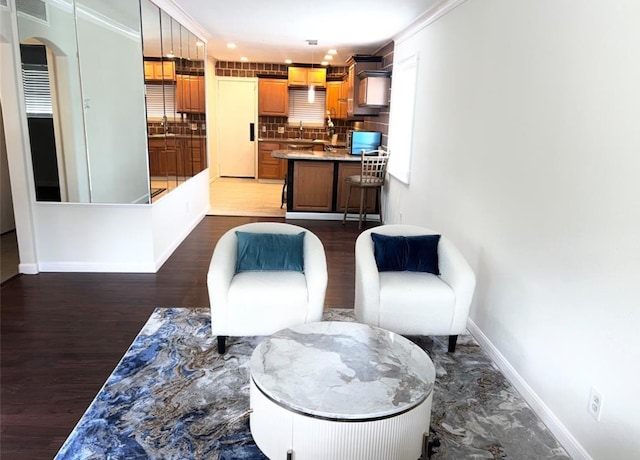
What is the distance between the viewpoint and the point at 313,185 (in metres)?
6.87

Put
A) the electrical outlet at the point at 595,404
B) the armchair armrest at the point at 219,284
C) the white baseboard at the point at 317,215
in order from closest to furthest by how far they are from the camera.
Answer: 1. the electrical outlet at the point at 595,404
2. the armchair armrest at the point at 219,284
3. the white baseboard at the point at 317,215

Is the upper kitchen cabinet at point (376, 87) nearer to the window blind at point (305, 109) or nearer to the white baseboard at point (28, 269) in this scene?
the window blind at point (305, 109)

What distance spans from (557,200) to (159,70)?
3.97m

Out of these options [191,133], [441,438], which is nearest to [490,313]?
[441,438]

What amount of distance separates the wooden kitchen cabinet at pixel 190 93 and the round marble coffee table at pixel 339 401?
13.6 ft

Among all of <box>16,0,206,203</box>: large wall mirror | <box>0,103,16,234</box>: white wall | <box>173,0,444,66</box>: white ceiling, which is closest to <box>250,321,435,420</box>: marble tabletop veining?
<box>16,0,206,203</box>: large wall mirror

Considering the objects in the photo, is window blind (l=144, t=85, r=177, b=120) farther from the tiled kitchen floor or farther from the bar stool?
the bar stool

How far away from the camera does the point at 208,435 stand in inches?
85.7

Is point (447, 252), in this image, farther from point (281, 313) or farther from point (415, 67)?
point (415, 67)

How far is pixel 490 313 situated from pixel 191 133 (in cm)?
452

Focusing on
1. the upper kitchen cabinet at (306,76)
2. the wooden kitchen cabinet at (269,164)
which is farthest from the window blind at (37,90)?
the upper kitchen cabinet at (306,76)

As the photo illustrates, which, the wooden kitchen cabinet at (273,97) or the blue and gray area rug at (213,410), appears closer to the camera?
the blue and gray area rug at (213,410)

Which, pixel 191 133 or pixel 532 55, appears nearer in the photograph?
pixel 532 55

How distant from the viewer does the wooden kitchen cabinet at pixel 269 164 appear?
10344 mm
